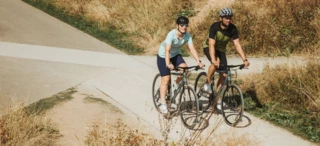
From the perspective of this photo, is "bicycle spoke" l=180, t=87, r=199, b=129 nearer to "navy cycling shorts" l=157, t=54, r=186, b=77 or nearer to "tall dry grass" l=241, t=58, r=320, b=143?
"navy cycling shorts" l=157, t=54, r=186, b=77

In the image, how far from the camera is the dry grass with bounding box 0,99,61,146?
5.87 meters

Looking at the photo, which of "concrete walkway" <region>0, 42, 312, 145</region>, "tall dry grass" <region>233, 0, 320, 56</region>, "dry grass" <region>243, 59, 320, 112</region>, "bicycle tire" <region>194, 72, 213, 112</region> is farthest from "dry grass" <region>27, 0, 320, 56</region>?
"bicycle tire" <region>194, 72, 213, 112</region>

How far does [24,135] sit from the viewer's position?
5996 mm

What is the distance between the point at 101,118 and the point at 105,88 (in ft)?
5.19

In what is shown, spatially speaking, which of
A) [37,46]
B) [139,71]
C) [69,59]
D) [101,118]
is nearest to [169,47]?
[101,118]

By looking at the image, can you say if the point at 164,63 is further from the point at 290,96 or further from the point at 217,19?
the point at 217,19

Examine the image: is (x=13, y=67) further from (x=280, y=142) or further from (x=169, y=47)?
→ (x=280, y=142)

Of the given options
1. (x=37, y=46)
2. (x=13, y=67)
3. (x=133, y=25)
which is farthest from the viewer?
(x=133, y=25)

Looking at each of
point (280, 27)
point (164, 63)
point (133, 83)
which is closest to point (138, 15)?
point (280, 27)

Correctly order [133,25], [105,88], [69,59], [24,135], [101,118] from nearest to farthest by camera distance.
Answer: [24,135] → [101,118] → [105,88] → [69,59] → [133,25]

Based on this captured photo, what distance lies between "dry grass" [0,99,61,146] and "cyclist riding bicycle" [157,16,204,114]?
6.61 feet

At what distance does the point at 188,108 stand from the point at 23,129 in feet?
9.54

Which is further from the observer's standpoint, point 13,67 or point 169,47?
point 13,67

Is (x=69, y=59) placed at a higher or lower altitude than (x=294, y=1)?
lower
